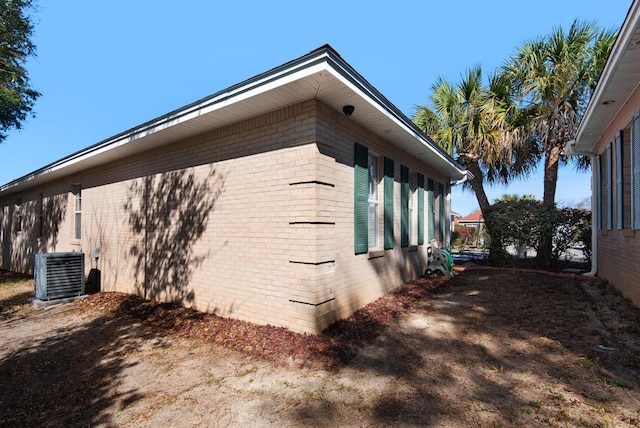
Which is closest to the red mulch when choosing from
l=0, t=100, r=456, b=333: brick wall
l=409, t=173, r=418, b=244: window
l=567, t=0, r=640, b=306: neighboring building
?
l=0, t=100, r=456, b=333: brick wall

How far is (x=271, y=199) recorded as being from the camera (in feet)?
15.3

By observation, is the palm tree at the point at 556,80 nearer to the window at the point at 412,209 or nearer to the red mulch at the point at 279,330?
the window at the point at 412,209

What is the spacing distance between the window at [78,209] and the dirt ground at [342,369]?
4130mm

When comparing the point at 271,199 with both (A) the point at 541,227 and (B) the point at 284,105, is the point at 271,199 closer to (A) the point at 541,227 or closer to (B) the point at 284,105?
(B) the point at 284,105

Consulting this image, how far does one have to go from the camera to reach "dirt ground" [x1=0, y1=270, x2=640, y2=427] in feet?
8.76

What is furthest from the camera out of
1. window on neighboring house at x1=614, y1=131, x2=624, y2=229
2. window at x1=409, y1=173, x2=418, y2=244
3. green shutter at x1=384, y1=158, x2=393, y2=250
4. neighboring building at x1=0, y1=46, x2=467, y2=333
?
window at x1=409, y1=173, x2=418, y2=244

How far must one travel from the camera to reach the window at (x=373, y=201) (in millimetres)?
6039

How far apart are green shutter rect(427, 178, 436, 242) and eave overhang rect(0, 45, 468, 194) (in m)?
1.84

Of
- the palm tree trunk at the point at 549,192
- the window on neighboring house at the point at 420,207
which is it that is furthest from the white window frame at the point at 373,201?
the palm tree trunk at the point at 549,192

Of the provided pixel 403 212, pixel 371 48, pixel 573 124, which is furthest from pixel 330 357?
A: pixel 573 124

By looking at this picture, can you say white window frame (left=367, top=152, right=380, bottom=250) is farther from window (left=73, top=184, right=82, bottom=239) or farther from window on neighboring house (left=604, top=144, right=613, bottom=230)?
window (left=73, top=184, right=82, bottom=239)

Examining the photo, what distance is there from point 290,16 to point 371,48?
2447 millimetres

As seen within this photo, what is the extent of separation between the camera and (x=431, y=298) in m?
6.66

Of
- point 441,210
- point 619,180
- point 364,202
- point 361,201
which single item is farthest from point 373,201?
point 441,210
